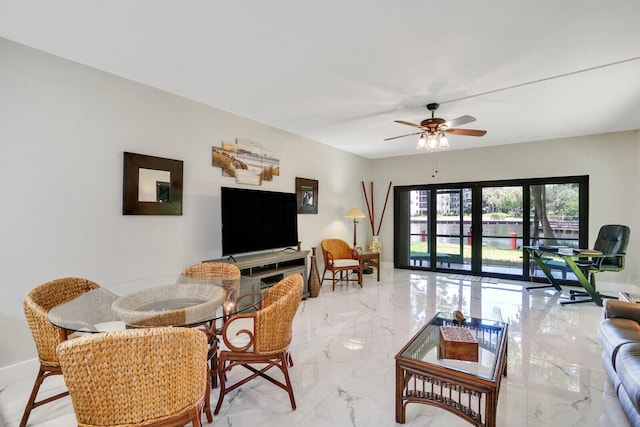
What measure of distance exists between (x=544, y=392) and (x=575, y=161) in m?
4.59

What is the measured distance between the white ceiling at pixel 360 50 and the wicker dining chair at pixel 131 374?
1906 mm

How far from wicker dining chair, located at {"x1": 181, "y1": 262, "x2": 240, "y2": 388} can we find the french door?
4.88m

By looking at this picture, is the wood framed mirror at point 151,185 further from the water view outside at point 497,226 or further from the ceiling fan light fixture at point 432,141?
the water view outside at point 497,226

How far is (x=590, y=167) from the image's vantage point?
197 inches

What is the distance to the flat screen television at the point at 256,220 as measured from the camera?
3.58 metres

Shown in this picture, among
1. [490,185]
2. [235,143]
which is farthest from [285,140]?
[490,185]

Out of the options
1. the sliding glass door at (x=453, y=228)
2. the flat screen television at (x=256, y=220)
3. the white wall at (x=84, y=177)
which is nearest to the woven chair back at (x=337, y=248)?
the flat screen television at (x=256, y=220)

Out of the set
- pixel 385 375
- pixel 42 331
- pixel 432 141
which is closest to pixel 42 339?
pixel 42 331

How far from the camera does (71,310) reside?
1790 mm

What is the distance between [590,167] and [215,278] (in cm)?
608

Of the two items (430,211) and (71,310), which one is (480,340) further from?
(430,211)

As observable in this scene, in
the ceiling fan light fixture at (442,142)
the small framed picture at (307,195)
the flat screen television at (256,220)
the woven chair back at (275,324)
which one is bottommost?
the woven chair back at (275,324)

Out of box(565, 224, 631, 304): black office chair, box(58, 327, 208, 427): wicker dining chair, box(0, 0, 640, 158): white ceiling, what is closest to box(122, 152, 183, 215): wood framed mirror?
box(0, 0, 640, 158): white ceiling

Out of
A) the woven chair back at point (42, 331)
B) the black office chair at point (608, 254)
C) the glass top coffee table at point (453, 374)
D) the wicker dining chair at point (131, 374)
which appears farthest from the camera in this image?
Answer: the black office chair at point (608, 254)
